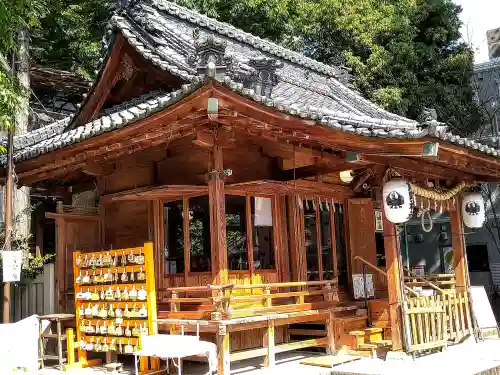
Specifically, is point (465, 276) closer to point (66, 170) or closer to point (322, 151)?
point (322, 151)

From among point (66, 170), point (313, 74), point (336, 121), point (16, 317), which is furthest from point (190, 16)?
point (16, 317)

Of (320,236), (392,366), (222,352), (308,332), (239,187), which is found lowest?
(392,366)

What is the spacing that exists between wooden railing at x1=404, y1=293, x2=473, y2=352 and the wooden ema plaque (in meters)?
4.23

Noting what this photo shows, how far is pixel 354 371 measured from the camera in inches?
318

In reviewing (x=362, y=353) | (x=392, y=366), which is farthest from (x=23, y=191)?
(x=392, y=366)

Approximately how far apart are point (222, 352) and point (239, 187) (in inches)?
113

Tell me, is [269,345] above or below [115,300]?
below

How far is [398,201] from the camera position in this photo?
8945mm

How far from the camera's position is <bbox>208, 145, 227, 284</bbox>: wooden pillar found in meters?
7.80

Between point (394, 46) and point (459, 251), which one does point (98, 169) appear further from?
point (394, 46)

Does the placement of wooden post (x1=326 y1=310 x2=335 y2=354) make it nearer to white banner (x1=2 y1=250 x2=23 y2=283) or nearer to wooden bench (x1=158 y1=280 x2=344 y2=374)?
wooden bench (x1=158 y1=280 x2=344 y2=374)

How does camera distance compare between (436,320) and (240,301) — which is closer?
(240,301)

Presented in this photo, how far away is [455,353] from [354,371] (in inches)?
99.2

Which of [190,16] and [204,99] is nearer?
[204,99]
